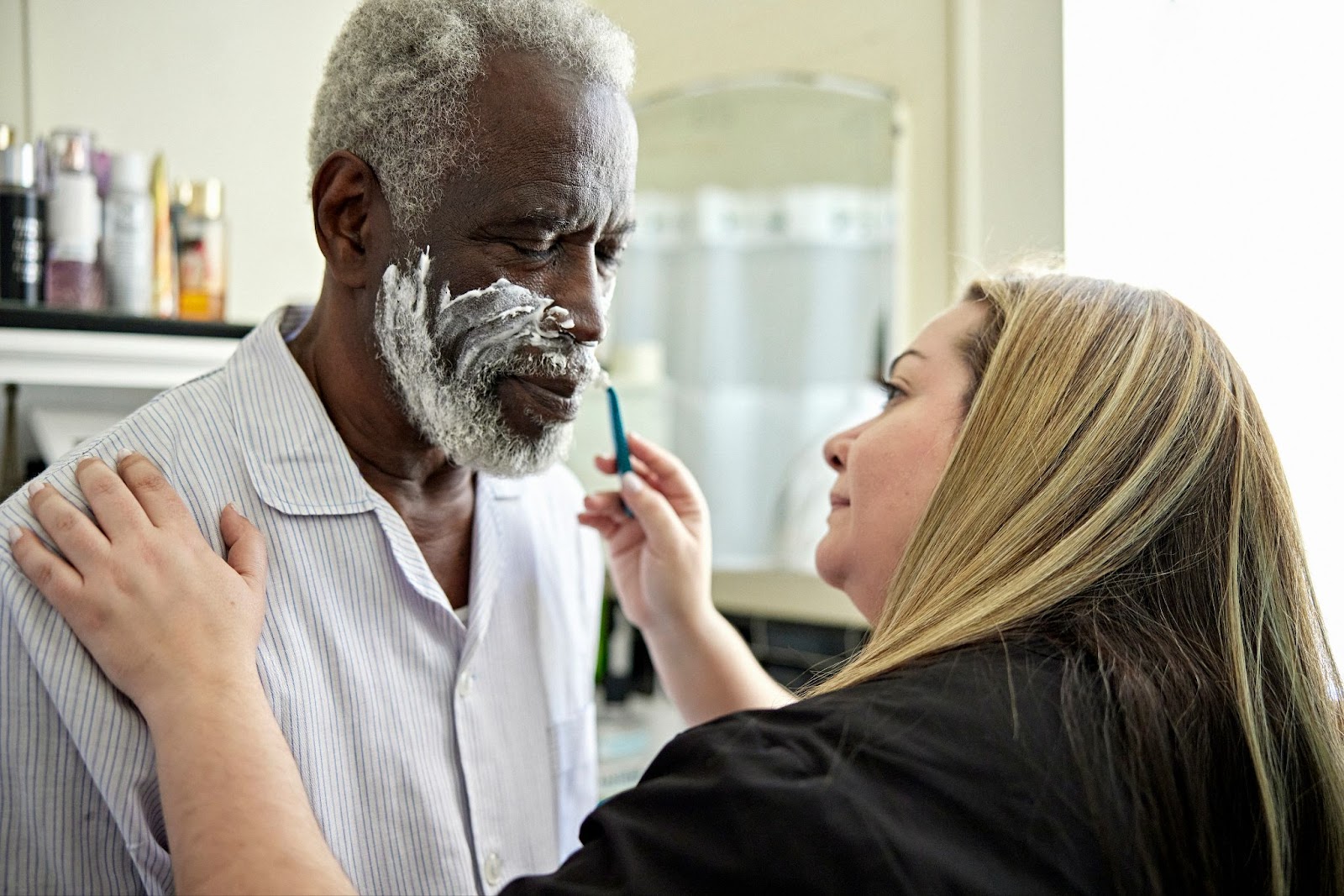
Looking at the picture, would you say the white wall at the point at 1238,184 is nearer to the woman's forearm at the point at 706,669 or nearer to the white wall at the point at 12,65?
the woman's forearm at the point at 706,669

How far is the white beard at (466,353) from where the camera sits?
2.94 feet

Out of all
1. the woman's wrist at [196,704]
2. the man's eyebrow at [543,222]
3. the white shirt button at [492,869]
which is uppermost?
the man's eyebrow at [543,222]

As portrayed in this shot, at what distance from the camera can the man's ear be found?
35.5 inches

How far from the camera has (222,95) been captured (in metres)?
1.66

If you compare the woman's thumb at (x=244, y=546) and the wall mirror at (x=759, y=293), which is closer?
the woman's thumb at (x=244, y=546)

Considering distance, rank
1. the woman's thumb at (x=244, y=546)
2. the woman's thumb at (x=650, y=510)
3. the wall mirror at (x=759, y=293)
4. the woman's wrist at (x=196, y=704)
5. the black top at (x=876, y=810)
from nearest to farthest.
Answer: the black top at (x=876, y=810), the woman's wrist at (x=196, y=704), the woman's thumb at (x=244, y=546), the woman's thumb at (x=650, y=510), the wall mirror at (x=759, y=293)

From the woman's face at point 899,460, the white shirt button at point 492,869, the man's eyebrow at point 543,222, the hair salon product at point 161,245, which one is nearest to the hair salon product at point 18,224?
the hair salon product at point 161,245

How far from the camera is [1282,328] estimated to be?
3.34 ft

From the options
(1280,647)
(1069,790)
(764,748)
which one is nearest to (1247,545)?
(1280,647)

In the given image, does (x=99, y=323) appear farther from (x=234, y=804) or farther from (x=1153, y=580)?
(x=1153, y=580)

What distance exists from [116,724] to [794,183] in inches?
56.0

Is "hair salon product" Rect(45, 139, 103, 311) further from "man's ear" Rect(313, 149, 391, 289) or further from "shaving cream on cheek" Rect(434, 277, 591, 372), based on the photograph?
"shaving cream on cheek" Rect(434, 277, 591, 372)

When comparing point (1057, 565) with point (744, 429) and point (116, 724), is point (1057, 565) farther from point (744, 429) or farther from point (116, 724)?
point (744, 429)

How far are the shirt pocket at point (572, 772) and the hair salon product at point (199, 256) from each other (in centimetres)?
78
